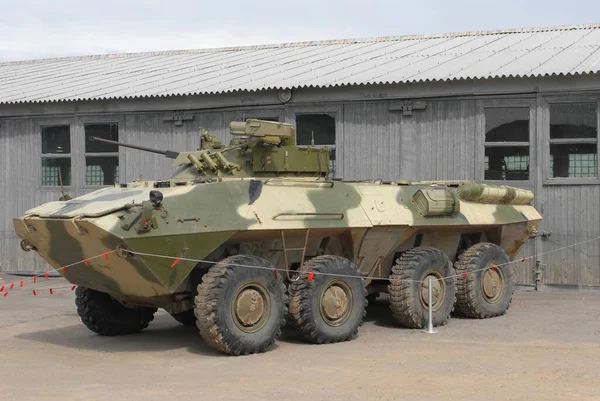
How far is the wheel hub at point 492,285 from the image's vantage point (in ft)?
41.8

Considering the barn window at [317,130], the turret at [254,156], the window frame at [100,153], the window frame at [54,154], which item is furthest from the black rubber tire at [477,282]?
the window frame at [54,154]

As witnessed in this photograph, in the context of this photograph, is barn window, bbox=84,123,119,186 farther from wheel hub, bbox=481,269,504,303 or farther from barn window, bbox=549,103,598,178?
wheel hub, bbox=481,269,504,303

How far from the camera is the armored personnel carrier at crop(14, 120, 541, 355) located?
362 inches

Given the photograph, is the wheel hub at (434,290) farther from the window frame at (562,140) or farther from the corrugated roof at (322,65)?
the corrugated roof at (322,65)

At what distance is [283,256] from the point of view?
10469 millimetres

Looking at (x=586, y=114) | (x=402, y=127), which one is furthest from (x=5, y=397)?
(x=586, y=114)

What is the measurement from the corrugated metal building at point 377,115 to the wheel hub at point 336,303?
Answer: 20.1ft

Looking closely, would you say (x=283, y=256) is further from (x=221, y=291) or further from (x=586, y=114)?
(x=586, y=114)

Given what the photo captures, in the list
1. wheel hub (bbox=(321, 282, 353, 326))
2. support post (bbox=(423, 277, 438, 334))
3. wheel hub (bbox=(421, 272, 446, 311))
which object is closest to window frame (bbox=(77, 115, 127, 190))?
wheel hub (bbox=(421, 272, 446, 311))

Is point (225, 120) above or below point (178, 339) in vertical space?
above

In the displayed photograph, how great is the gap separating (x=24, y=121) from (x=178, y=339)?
1027cm

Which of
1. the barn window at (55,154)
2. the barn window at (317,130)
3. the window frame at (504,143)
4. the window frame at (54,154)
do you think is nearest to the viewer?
the window frame at (504,143)

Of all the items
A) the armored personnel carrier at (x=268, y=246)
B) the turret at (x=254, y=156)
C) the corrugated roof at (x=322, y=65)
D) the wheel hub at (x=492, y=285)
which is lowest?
the wheel hub at (x=492, y=285)

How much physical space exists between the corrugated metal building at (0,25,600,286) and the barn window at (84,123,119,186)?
0.03m
